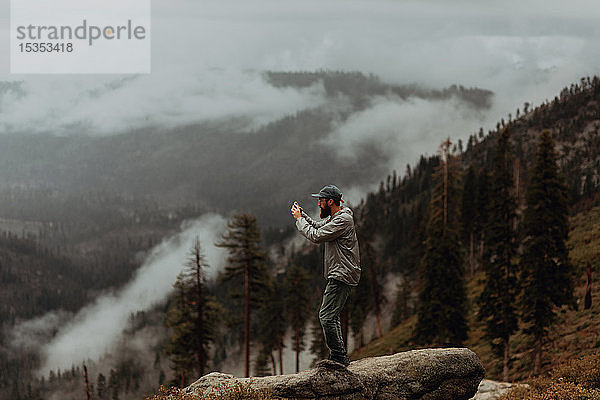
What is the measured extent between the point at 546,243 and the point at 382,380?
19.0 metres

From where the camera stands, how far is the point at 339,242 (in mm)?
11055

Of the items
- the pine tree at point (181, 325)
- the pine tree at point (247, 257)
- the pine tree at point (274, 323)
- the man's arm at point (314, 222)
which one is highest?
the man's arm at point (314, 222)

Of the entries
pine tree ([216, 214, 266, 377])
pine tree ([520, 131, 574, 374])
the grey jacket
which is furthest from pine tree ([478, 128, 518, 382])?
the grey jacket

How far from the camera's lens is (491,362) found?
33594 mm

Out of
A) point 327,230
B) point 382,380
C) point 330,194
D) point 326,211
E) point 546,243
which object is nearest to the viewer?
point 327,230

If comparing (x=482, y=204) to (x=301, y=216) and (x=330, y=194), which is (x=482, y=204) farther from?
(x=301, y=216)

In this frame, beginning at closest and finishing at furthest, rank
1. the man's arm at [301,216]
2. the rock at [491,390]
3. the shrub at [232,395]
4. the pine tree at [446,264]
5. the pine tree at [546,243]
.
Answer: the shrub at [232,395]
the man's arm at [301,216]
the rock at [491,390]
the pine tree at [546,243]
the pine tree at [446,264]

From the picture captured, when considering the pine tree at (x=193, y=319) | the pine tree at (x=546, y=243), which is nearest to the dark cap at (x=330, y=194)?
the pine tree at (x=546, y=243)

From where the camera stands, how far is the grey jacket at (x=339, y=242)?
35.1ft

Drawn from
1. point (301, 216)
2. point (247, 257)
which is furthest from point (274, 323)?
point (301, 216)

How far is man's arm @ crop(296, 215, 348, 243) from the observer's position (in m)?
10.6

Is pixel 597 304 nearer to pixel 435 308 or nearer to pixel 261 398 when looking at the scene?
pixel 435 308

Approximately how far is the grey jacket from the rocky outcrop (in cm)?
243

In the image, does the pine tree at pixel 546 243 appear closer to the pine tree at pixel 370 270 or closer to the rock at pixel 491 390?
the rock at pixel 491 390
